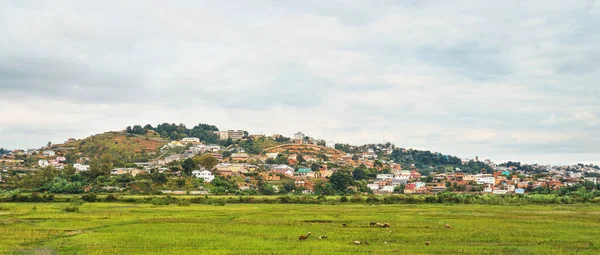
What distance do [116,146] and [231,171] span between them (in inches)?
2082

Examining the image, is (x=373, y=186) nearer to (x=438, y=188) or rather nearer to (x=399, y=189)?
(x=399, y=189)

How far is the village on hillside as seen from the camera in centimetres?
8938

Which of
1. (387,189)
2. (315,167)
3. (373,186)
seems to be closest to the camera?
(387,189)

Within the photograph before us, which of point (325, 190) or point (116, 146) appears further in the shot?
point (116, 146)

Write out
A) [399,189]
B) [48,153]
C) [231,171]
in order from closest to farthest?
[399,189] → [231,171] → [48,153]

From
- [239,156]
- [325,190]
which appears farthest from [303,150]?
[325,190]

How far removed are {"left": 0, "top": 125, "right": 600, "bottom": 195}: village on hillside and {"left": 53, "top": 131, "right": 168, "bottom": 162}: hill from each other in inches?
11.0

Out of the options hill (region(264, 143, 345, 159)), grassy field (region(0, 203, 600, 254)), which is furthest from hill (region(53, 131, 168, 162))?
grassy field (region(0, 203, 600, 254))

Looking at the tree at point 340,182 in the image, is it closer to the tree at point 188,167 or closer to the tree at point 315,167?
the tree at point 188,167

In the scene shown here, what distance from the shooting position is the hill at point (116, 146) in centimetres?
14712

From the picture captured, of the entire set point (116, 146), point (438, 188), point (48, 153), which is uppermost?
point (116, 146)

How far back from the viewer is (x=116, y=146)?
15250 centimetres

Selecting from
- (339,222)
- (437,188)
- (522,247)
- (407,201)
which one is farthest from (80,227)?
(437,188)

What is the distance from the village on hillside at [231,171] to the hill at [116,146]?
280 mm
